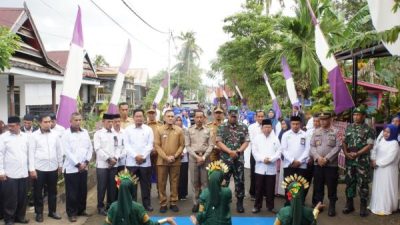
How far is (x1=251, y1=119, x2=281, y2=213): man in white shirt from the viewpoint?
21.8 feet

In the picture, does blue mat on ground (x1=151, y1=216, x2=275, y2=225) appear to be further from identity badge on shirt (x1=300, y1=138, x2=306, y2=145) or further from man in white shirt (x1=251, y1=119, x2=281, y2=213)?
identity badge on shirt (x1=300, y1=138, x2=306, y2=145)

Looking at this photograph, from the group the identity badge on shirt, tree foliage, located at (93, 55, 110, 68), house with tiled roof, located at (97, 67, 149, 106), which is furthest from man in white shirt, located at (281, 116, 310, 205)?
tree foliage, located at (93, 55, 110, 68)

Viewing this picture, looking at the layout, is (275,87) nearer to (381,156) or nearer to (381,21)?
(381,156)

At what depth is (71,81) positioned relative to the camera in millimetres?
6680

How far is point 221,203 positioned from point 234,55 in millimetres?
17269

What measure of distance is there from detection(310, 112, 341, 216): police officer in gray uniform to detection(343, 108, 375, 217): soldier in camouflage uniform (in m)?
0.22

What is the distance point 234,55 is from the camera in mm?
21281

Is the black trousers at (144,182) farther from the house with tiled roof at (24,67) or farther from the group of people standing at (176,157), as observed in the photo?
the house with tiled roof at (24,67)

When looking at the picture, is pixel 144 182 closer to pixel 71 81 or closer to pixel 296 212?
pixel 71 81

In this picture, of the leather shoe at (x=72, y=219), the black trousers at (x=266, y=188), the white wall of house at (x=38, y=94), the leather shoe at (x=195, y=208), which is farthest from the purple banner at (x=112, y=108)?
the white wall of house at (x=38, y=94)

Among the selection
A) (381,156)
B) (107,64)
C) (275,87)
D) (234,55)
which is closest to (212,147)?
(381,156)

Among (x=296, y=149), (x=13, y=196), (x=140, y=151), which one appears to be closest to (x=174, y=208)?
(x=140, y=151)

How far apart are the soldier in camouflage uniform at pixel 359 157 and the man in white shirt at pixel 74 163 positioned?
14.2ft

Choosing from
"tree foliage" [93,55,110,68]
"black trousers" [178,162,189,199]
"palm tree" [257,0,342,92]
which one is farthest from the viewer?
"tree foliage" [93,55,110,68]
